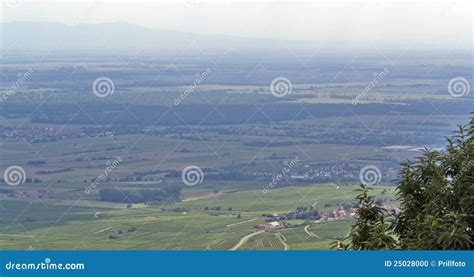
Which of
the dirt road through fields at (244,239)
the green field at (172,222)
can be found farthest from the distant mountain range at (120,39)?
the dirt road through fields at (244,239)

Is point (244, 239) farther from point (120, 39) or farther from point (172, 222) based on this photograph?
point (120, 39)

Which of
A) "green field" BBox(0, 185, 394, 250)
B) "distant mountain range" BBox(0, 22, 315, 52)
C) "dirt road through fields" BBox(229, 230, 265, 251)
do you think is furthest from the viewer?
"distant mountain range" BBox(0, 22, 315, 52)

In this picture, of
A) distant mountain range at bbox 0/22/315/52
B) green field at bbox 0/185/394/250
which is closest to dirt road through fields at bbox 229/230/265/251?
green field at bbox 0/185/394/250

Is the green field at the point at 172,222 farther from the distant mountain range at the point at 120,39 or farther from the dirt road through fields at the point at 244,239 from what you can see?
the distant mountain range at the point at 120,39

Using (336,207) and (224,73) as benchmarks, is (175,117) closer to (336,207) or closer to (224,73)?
(224,73)

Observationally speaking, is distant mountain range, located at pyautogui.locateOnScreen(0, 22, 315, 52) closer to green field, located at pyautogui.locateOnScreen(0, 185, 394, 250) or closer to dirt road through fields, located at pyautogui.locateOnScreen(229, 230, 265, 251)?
green field, located at pyautogui.locateOnScreen(0, 185, 394, 250)

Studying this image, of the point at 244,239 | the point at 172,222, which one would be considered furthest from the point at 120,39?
the point at 244,239
